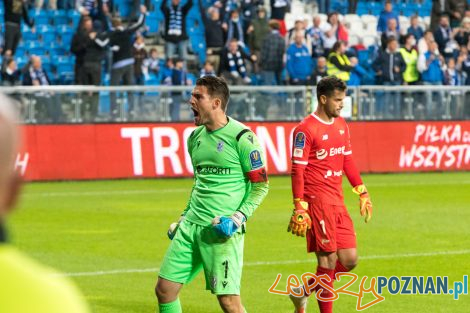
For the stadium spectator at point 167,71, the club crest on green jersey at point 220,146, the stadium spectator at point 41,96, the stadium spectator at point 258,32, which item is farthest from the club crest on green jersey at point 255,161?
the stadium spectator at point 258,32

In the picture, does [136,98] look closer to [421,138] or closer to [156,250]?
[421,138]

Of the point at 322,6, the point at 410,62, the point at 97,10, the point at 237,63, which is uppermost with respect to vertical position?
the point at 97,10

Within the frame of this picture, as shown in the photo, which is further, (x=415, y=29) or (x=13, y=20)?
(x=415, y=29)

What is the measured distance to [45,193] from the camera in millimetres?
21984

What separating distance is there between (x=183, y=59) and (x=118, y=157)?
4.49 meters

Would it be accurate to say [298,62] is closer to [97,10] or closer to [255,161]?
[97,10]

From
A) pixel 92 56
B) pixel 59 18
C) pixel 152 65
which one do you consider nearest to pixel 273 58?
pixel 152 65

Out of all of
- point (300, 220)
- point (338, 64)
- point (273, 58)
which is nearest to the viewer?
point (300, 220)

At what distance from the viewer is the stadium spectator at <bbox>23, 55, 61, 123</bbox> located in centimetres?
2288

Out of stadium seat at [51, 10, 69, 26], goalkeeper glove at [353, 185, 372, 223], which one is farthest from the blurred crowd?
goalkeeper glove at [353, 185, 372, 223]

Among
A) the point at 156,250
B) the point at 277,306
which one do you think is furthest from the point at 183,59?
the point at 277,306

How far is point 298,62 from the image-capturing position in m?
27.2

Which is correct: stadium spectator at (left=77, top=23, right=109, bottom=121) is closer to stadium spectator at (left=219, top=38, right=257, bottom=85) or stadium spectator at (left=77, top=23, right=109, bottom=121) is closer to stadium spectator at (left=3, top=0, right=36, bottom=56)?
stadium spectator at (left=3, top=0, right=36, bottom=56)

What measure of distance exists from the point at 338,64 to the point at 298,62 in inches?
37.1
